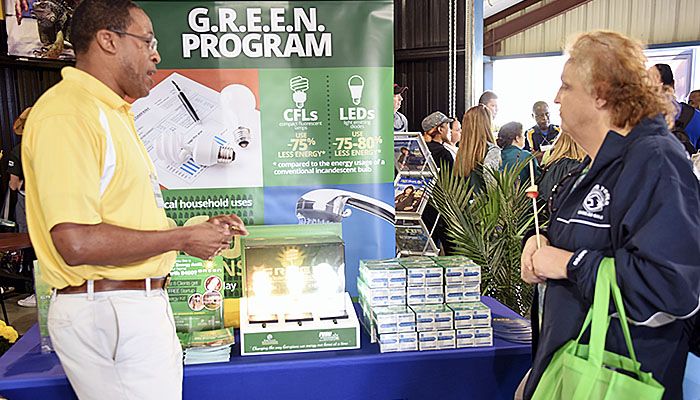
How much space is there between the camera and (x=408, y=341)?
2072mm

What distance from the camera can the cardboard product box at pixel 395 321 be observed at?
6.74 feet

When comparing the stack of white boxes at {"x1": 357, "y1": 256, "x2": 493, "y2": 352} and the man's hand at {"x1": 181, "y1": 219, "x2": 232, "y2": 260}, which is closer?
the man's hand at {"x1": 181, "y1": 219, "x2": 232, "y2": 260}

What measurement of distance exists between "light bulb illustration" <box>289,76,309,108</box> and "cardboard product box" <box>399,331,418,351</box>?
43.2 inches

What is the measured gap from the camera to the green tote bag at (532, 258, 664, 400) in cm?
132

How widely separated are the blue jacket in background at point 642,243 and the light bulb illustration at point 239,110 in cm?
146

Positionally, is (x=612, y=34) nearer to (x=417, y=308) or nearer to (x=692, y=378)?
(x=692, y=378)

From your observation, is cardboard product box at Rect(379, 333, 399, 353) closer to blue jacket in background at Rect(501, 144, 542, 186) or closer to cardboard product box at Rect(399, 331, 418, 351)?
cardboard product box at Rect(399, 331, 418, 351)

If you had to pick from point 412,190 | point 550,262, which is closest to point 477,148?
point 412,190

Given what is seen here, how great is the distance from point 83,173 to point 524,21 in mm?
11302

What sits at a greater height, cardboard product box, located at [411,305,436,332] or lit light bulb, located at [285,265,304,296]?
lit light bulb, located at [285,265,304,296]

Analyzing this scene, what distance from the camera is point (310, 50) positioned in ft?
8.45

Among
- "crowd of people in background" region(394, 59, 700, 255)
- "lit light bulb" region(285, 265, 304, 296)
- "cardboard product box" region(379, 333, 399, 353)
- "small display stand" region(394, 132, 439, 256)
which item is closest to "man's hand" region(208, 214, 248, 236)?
"lit light bulb" region(285, 265, 304, 296)

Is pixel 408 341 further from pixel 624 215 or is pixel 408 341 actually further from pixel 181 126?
pixel 181 126

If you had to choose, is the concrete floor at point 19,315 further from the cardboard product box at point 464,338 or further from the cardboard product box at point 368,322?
the cardboard product box at point 464,338
